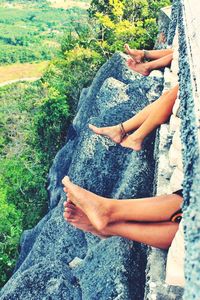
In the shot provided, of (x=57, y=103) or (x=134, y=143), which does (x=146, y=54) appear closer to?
(x=134, y=143)

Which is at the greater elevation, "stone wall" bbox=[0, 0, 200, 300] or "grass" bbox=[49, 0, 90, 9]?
"stone wall" bbox=[0, 0, 200, 300]

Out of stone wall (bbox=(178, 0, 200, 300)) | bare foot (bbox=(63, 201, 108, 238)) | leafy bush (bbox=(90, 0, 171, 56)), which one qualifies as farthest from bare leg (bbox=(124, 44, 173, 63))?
leafy bush (bbox=(90, 0, 171, 56))

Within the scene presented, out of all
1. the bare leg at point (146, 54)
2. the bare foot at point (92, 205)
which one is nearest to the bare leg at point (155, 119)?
the bare foot at point (92, 205)

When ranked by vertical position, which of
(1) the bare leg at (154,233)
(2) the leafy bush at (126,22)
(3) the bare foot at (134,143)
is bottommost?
(2) the leafy bush at (126,22)

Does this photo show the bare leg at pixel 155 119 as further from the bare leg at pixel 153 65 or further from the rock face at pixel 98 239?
the bare leg at pixel 153 65

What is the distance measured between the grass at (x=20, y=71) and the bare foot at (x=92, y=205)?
69.4 m

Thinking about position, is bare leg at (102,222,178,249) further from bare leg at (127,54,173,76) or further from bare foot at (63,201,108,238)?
bare leg at (127,54,173,76)

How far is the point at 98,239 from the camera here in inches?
267

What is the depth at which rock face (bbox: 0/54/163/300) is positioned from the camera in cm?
460

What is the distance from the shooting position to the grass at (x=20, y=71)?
245 ft

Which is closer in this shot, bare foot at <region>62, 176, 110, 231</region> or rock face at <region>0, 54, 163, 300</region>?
bare foot at <region>62, 176, 110, 231</region>

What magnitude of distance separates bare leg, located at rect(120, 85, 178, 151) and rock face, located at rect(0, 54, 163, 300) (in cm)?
24

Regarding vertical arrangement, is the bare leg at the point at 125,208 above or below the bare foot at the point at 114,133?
above

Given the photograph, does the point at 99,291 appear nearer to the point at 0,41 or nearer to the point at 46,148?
the point at 46,148
